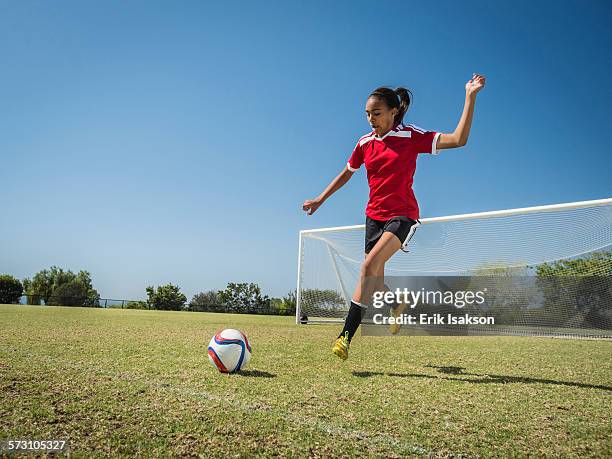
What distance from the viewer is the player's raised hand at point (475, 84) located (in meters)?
3.25

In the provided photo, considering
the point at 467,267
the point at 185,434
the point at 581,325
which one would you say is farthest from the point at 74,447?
the point at 581,325

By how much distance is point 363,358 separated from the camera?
14.1ft

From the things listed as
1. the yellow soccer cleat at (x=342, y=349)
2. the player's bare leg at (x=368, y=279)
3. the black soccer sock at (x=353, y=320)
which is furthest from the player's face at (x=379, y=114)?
the yellow soccer cleat at (x=342, y=349)

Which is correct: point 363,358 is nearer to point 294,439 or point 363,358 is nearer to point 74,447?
point 294,439

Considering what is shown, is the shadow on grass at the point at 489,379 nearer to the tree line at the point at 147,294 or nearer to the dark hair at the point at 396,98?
the dark hair at the point at 396,98

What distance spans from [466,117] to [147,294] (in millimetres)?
64325

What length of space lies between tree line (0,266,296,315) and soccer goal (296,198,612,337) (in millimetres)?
26781

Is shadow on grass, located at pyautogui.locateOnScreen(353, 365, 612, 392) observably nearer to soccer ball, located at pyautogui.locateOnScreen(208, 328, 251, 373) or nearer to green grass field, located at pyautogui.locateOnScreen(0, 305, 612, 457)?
green grass field, located at pyautogui.locateOnScreen(0, 305, 612, 457)

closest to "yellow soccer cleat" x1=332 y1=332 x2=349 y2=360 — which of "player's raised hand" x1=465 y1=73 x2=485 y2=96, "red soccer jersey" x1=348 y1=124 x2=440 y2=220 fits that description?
"red soccer jersey" x1=348 y1=124 x2=440 y2=220

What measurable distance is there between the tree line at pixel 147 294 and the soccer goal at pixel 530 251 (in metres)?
26.8

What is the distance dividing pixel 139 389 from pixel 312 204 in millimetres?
2734

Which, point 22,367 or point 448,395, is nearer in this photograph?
point 448,395

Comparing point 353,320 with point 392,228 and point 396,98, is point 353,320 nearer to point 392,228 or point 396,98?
point 392,228

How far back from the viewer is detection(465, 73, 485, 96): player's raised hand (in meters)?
3.25
